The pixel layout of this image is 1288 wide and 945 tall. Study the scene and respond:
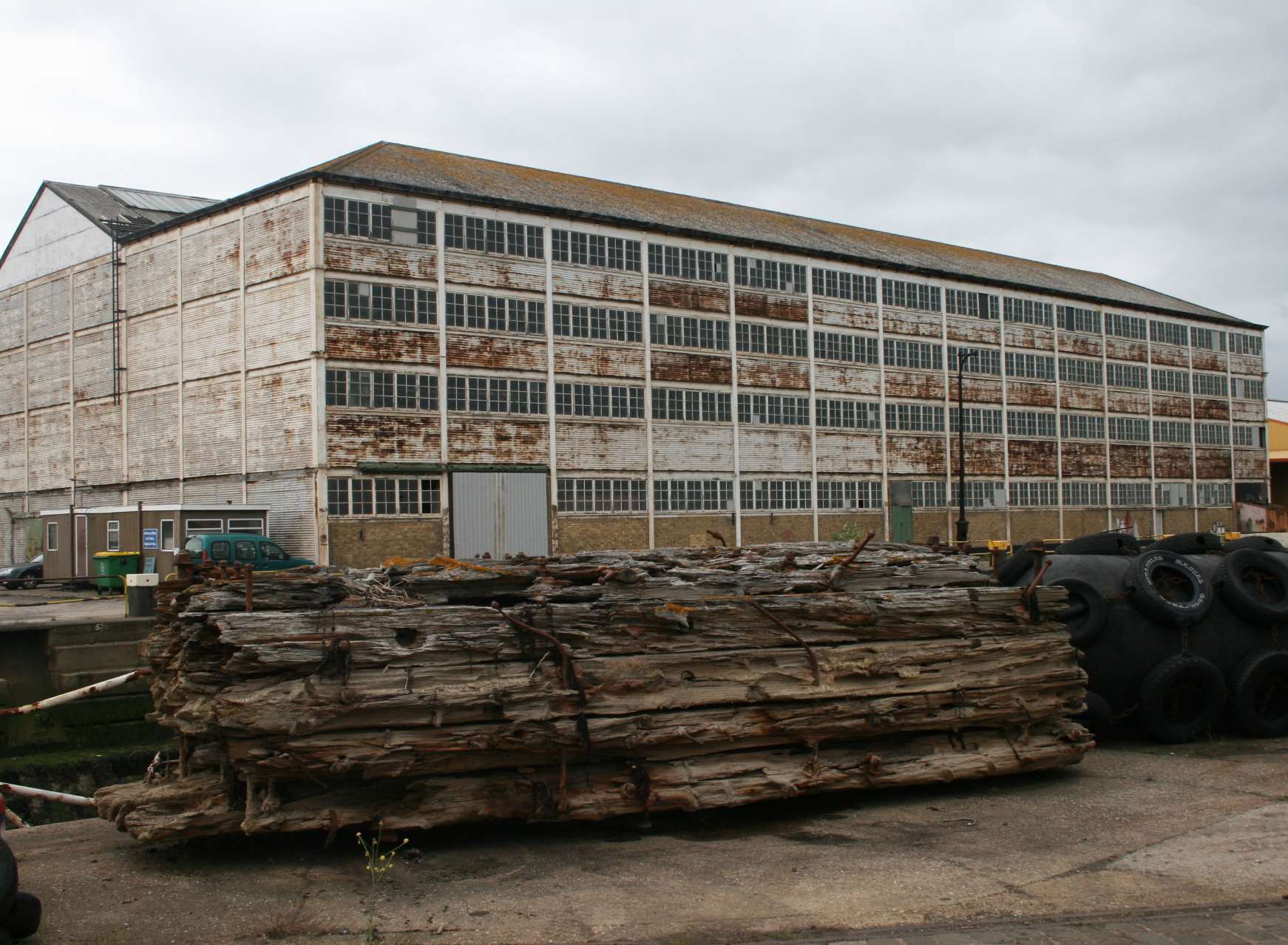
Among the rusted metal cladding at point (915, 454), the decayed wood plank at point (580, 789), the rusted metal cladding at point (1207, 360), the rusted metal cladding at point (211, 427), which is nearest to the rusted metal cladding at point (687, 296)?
the rusted metal cladding at point (915, 454)

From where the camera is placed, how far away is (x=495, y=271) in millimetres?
36438

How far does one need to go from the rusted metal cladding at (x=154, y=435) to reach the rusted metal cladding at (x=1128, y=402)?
41.1 m

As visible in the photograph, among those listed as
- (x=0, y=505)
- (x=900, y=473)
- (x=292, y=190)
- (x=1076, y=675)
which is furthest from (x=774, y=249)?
(x=1076, y=675)

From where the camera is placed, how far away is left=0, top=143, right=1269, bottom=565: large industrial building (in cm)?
3378

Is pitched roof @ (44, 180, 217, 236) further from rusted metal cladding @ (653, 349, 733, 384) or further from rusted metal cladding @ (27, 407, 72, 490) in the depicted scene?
rusted metal cladding @ (653, 349, 733, 384)

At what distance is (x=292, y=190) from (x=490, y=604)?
2774 centimetres

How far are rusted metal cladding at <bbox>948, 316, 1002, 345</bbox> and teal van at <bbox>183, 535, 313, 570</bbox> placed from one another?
30.4 meters

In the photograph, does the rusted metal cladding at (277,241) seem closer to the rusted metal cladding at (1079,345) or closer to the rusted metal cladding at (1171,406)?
the rusted metal cladding at (1079,345)

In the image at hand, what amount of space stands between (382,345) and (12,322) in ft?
71.7

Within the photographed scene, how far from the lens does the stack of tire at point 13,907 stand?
236 inches

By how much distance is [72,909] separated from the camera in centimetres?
710

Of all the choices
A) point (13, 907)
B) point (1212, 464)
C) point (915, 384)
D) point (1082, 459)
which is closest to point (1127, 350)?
point (1082, 459)

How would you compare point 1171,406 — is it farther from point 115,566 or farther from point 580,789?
point 580,789

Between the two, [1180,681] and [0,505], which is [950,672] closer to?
[1180,681]
